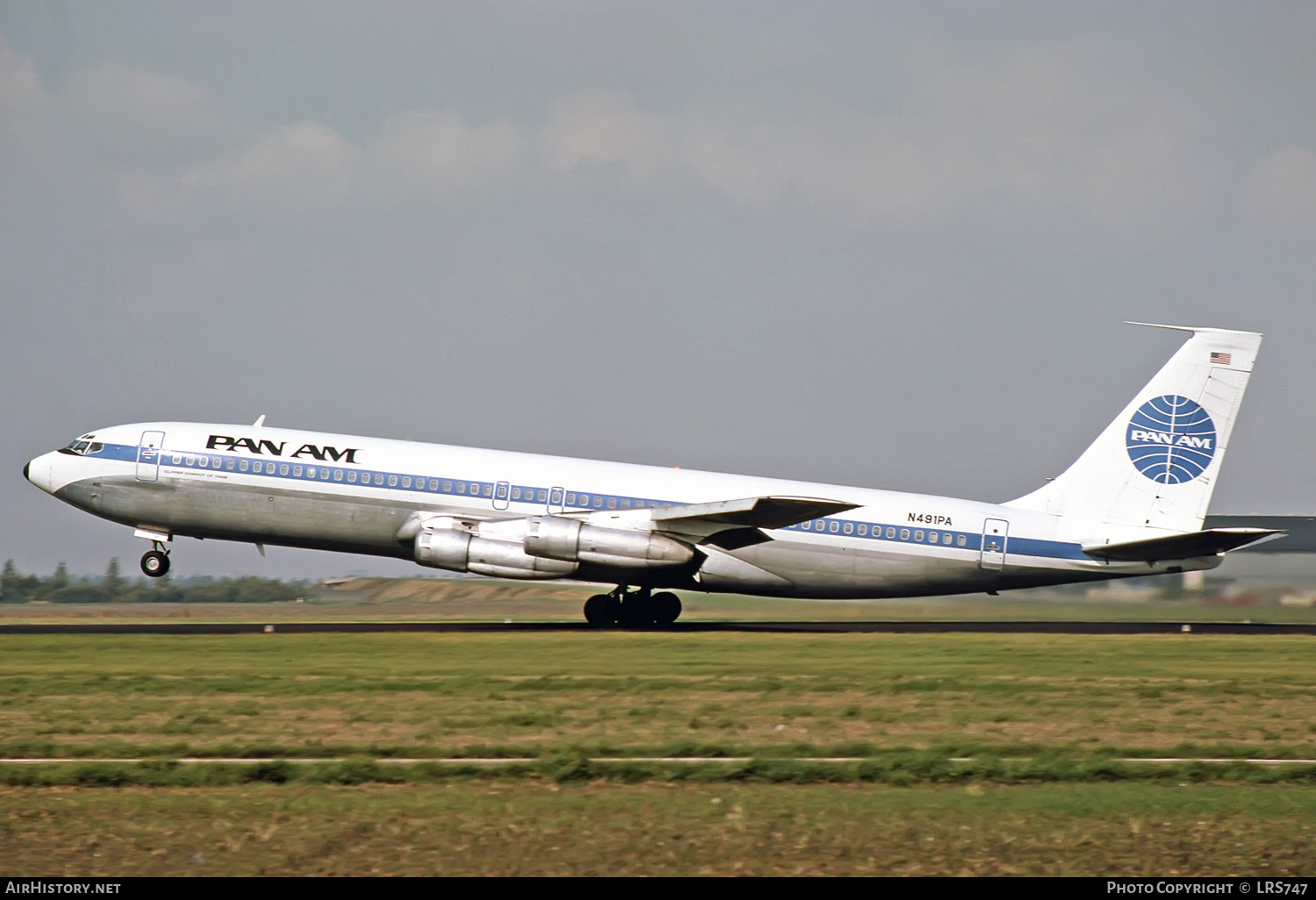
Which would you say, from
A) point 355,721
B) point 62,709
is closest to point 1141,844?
point 355,721

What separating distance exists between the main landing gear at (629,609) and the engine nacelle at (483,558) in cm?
201

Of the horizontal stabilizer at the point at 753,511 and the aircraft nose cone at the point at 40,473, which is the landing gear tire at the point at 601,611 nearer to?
the horizontal stabilizer at the point at 753,511

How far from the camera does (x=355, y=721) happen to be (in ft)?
46.2

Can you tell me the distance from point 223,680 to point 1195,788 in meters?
11.9

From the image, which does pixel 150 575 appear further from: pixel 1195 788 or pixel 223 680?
pixel 1195 788

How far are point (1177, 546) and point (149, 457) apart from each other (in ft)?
72.3

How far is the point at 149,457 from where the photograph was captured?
29.3 m

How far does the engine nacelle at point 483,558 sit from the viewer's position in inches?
1089

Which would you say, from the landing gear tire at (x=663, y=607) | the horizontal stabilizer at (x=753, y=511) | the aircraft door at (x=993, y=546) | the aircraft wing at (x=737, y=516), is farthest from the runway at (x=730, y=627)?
the horizontal stabilizer at (x=753, y=511)

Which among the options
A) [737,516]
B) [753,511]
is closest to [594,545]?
[737,516]

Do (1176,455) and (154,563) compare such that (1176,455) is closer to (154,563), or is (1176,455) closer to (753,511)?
(753,511)
